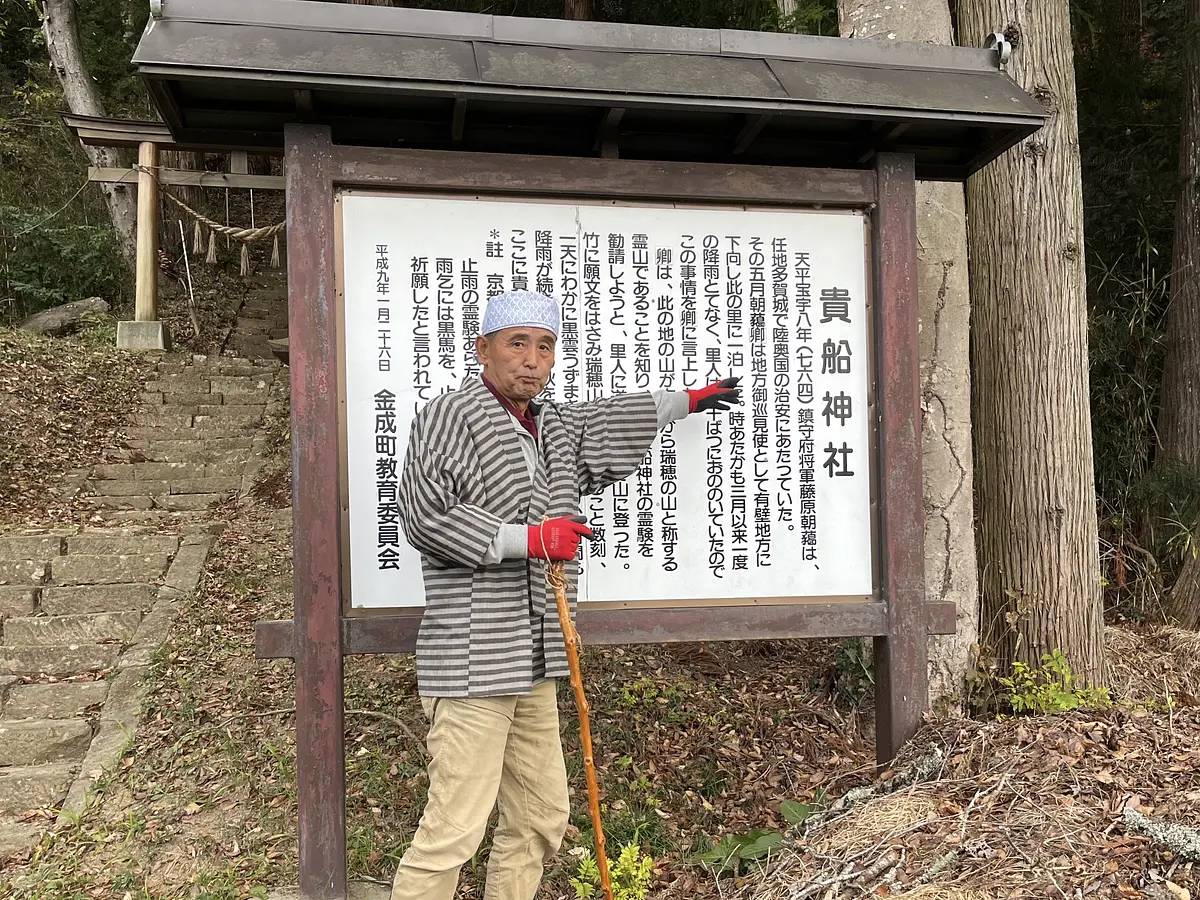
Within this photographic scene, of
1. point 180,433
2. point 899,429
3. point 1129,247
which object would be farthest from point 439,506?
point 180,433

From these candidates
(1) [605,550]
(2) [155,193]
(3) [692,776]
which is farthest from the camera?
(2) [155,193]

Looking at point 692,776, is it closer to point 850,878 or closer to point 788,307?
point 850,878

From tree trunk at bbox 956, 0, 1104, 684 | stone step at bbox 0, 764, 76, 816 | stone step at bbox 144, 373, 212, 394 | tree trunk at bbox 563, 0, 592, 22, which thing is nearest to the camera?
stone step at bbox 0, 764, 76, 816

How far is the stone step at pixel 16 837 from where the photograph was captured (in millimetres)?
3932

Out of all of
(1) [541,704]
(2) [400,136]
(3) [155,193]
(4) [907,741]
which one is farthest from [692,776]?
(3) [155,193]

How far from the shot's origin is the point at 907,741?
373cm

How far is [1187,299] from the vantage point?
6605mm

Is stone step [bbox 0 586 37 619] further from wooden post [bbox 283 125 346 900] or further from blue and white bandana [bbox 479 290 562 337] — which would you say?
blue and white bandana [bbox 479 290 562 337]

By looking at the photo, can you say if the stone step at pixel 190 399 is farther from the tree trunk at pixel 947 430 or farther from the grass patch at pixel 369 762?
the tree trunk at pixel 947 430

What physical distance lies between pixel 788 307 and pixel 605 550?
1255mm

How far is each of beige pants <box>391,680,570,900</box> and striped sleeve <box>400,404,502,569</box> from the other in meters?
0.50

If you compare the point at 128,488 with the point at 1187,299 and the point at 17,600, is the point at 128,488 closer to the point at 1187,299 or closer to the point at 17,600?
the point at 17,600

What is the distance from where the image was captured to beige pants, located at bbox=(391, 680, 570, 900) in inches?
110

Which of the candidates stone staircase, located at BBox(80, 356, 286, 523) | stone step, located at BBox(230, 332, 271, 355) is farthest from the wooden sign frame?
stone step, located at BBox(230, 332, 271, 355)
